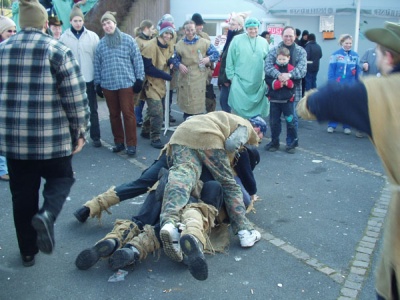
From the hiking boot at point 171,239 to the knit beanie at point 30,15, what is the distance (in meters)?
1.68

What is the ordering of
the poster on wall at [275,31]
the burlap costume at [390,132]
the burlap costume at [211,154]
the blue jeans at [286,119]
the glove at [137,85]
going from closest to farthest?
the burlap costume at [390,132] < the burlap costume at [211,154] < the glove at [137,85] < the blue jeans at [286,119] < the poster on wall at [275,31]

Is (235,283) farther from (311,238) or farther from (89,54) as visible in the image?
(89,54)

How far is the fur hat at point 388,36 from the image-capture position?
2.00 m

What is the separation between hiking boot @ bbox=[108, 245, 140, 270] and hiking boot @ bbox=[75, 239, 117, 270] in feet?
0.20

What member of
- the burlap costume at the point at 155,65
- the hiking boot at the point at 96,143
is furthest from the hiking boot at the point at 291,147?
the hiking boot at the point at 96,143

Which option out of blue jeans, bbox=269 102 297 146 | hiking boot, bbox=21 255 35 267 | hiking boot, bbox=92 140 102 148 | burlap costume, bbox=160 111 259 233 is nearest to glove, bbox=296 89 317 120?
burlap costume, bbox=160 111 259 233

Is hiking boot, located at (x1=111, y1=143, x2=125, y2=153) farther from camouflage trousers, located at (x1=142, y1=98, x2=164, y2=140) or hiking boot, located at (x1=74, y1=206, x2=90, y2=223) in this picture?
hiking boot, located at (x1=74, y1=206, x2=90, y2=223)

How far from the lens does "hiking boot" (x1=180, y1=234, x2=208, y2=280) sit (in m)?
3.08

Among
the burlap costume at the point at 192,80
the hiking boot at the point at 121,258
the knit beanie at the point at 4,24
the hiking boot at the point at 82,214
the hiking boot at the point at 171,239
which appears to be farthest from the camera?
the burlap costume at the point at 192,80

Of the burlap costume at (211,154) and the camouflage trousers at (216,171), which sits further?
the burlap costume at (211,154)

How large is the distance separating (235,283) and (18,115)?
1972mm

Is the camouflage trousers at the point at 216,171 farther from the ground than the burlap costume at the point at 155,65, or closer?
closer

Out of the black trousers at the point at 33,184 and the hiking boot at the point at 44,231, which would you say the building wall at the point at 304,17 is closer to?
the black trousers at the point at 33,184

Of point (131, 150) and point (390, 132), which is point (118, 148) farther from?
point (390, 132)
